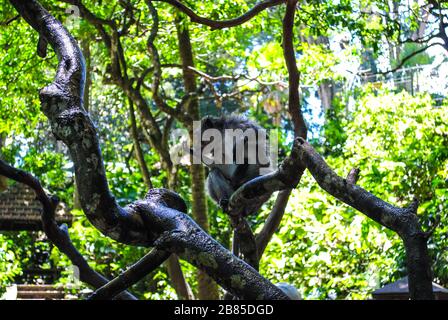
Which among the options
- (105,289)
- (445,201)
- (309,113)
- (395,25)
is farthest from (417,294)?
(309,113)

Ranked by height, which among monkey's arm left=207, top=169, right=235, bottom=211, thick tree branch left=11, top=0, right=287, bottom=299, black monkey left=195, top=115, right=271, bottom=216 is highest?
black monkey left=195, top=115, right=271, bottom=216

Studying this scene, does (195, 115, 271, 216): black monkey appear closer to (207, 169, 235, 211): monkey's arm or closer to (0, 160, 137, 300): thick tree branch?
(207, 169, 235, 211): monkey's arm

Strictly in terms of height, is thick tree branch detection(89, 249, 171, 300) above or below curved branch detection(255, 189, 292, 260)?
below

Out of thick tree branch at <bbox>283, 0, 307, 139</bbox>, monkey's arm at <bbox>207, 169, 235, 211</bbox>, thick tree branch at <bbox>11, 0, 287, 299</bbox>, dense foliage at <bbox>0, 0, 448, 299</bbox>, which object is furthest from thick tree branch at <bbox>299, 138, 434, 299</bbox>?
dense foliage at <bbox>0, 0, 448, 299</bbox>

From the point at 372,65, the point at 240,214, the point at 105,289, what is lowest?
the point at 105,289

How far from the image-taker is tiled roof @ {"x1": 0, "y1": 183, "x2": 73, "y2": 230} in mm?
12211

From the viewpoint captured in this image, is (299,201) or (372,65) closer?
(299,201)

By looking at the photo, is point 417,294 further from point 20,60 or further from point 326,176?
point 20,60

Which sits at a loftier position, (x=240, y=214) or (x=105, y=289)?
(x=240, y=214)

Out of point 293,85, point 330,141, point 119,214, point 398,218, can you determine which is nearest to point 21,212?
point 330,141

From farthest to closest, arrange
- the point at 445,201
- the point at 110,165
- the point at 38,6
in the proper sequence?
the point at 110,165
the point at 445,201
the point at 38,6

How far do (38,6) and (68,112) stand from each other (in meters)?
0.65

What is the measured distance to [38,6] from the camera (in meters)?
2.55

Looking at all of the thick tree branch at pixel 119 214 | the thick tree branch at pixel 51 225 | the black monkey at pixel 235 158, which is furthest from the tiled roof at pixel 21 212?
the thick tree branch at pixel 119 214
